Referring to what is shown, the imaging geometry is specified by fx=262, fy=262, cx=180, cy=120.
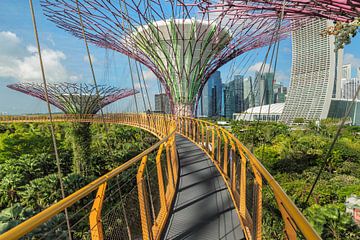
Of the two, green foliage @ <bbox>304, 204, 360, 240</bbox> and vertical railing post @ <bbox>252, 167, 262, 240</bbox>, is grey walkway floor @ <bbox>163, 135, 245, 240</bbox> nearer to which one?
vertical railing post @ <bbox>252, 167, 262, 240</bbox>

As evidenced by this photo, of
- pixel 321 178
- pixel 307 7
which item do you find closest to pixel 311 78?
pixel 321 178

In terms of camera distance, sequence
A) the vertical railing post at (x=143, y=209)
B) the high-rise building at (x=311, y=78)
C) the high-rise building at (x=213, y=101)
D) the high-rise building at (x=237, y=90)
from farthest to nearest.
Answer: the high-rise building at (x=311, y=78) < the high-rise building at (x=213, y=101) < the high-rise building at (x=237, y=90) < the vertical railing post at (x=143, y=209)

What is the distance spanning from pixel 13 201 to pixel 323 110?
198 feet

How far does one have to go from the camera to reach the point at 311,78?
61.6m

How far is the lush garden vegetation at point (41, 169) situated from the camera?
10.7m

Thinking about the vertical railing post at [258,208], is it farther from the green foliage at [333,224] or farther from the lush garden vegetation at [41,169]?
the green foliage at [333,224]

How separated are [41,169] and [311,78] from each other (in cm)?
6130

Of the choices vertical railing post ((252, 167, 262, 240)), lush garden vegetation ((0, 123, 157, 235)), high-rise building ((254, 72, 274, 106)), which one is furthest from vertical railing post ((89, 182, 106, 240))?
high-rise building ((254, 72, 274, 106))

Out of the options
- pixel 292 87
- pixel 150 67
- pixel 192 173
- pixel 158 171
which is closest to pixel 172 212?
pixel 158 171

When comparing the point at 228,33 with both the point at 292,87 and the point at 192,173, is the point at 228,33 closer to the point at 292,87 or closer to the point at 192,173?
the point at 192,173

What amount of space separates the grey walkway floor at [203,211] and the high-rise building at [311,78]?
181ft

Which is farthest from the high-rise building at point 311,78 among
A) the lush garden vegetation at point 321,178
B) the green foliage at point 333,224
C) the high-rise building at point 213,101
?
the green foliage at point 333,224

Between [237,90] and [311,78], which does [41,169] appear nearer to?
[237,90]

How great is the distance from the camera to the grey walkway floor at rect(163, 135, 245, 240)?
9.64ft
